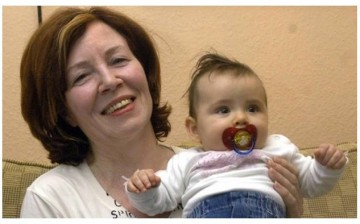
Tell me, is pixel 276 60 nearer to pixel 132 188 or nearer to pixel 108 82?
pixel 108 82

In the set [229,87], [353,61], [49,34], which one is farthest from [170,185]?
[353,61]

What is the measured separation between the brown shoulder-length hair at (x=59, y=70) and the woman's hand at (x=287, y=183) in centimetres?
44

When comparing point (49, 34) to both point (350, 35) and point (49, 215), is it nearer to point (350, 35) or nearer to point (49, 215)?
point (49, 215)

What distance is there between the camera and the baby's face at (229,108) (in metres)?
0.90

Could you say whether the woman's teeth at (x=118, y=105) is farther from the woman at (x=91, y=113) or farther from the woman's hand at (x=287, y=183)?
the woman's hand at (x=287, y=183)

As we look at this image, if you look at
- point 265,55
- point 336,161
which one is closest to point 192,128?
point 336,161

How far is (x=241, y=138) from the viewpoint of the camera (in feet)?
2.85

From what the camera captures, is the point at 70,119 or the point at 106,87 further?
the point at 70,119

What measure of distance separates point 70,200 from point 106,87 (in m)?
0.26

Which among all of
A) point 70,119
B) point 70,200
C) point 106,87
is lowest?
point 70,200

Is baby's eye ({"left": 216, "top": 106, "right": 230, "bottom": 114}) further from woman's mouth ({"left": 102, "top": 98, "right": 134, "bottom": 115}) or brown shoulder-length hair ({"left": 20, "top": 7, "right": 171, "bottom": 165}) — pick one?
brown shoulder-length hair ({"left": 20, "top": 7, "right": 171, "bottom": 165})

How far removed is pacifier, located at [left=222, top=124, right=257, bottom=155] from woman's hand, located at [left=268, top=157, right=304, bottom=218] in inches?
2.4

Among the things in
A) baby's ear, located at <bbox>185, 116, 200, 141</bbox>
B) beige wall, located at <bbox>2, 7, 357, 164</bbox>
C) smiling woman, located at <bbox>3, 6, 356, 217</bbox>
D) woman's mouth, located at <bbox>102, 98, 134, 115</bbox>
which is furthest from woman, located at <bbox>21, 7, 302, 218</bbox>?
beige wall, located at <bbox>2, 7, 357, 164</bbox>

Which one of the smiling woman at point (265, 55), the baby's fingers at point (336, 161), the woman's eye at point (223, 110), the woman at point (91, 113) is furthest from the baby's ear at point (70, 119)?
the baby's fingers at point (336, 161)
